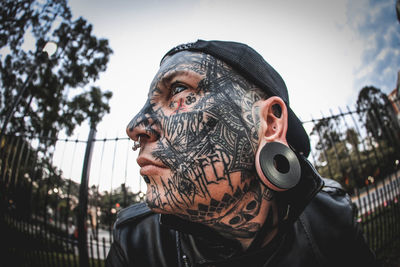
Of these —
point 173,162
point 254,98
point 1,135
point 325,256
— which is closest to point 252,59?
point 254,98

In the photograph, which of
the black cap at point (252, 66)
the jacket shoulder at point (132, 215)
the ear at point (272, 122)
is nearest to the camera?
the ear at point (272, 122)

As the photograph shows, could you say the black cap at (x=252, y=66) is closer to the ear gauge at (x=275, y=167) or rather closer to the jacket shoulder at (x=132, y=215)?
the ear gauge at (x=275, y=167)

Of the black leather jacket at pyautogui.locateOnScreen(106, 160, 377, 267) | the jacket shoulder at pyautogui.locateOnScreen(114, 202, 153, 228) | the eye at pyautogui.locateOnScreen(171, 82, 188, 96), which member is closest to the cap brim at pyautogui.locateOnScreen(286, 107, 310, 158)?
the black leather jacket at pyautogui.locateOnScreen(106, 160, 377, 267)

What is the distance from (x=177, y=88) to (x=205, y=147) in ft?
1.37

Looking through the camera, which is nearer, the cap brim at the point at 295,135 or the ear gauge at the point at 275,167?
the ear gauge at the point at 275,167

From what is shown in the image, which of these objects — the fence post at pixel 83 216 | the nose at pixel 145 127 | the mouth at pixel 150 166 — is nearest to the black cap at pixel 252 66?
the nose at pixel 145 127

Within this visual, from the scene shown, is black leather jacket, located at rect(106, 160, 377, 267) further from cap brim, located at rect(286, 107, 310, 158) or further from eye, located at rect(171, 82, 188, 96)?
eye, located at rect(171, 82, 188, 96)

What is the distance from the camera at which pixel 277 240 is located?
1.17m

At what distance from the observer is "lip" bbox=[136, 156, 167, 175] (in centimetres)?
91

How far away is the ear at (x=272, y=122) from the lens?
3.31ft

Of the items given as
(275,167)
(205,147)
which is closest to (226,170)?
(205,147)

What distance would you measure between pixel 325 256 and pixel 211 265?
2.58 feet

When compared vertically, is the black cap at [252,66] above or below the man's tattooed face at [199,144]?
above

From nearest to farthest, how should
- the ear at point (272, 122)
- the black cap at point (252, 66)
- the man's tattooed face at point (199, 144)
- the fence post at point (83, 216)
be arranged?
1. the man's tattooed face at point (199, 144)
2. the ear at point (272, 122)
3. the black cap at point (252, 66)
4. the fence post at point (83, 216)
